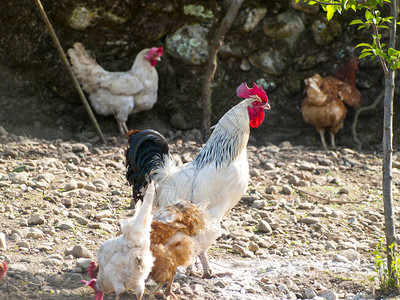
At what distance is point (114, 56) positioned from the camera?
1054cm

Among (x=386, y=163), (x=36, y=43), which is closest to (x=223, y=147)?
(x=386, y=163)

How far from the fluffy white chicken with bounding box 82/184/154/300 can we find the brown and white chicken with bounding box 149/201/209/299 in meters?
0.23

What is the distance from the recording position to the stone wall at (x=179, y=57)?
998 cm

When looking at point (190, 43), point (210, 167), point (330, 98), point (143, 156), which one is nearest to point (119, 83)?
point (190, 43)

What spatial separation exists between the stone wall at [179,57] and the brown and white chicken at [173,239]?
5943 millimetres

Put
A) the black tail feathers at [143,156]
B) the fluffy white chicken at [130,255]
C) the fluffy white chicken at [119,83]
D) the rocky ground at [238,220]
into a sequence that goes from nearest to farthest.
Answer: the fluffy white chicken at [130,255] < the rocky ground at [238,220] < the black tail feathers at [143,156] < the fluffy white chicken at [119,83]

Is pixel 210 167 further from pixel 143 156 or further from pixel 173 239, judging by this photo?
pixel 173 239

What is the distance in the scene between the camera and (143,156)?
217 inches

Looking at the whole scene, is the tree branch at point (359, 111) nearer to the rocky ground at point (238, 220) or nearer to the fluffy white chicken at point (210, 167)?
the rocky ground at point (238, 220)

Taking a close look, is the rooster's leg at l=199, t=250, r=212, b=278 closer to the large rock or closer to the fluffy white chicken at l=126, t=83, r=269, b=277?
the fluffy white chicken at l=126, t=83, r=269, b=277

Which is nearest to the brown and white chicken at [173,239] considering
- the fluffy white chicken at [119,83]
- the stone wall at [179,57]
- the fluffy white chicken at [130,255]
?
the fluffy white chicken at [130,255]

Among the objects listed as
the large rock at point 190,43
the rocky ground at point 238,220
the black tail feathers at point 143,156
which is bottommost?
the rocky ground at point 238,220

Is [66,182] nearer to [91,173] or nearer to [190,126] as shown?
[91,173]

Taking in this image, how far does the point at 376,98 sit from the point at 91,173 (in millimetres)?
6301
